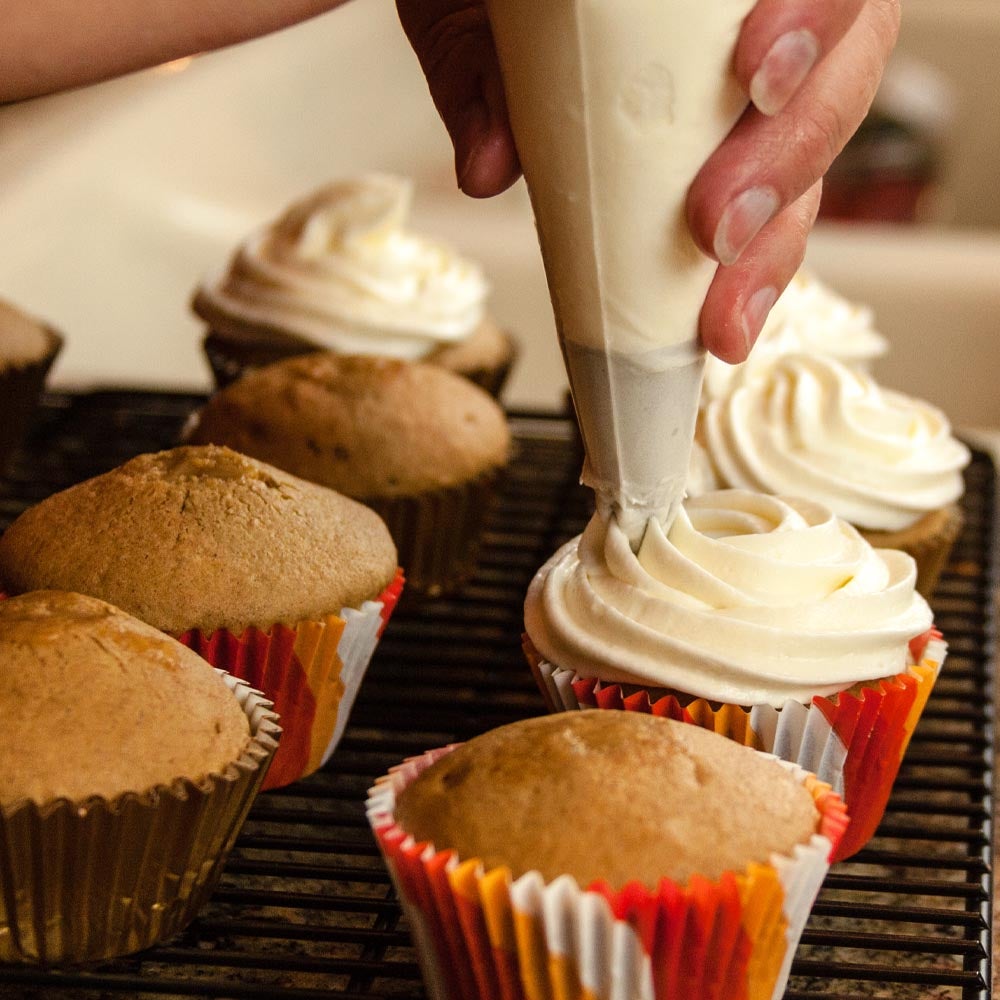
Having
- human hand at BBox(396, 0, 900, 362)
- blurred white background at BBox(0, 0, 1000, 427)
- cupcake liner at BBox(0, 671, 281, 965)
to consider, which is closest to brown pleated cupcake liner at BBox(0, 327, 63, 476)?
blurred white background at BBox(0, 0, 1000, 427)

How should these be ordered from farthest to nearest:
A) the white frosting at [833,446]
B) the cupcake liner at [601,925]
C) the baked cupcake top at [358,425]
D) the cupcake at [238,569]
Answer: the baked cupcake top at [358,425] → the white frosting at [833,446] → the cupcake at [238,569] → the cupcake liner at [601,925]

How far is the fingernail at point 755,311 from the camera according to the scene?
1.19 meters

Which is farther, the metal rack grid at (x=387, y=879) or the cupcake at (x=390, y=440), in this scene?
the cupcake at (x=390, y=440)

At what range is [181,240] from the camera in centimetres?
326

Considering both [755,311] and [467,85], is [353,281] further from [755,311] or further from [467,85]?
[755,311]

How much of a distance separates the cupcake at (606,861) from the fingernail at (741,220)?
14.3 inches

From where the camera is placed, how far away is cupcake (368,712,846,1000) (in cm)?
101

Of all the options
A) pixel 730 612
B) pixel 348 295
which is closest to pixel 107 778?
pixel 730 612

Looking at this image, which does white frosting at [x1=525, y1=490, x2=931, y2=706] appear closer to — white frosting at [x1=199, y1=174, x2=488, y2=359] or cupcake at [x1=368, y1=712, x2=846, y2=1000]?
cupcake at [x1=368, y1=712, x2=846, y2=1000]

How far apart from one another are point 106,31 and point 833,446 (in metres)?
0.96

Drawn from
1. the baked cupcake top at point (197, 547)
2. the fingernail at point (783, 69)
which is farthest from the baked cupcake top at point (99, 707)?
the fingernail at point (783, 69)

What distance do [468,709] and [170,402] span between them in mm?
1159

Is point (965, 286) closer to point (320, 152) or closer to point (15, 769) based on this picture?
point (320, 152)

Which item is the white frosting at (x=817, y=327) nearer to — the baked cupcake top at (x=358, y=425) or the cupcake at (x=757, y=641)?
the baked cupcake top at (x=358, y=425)
